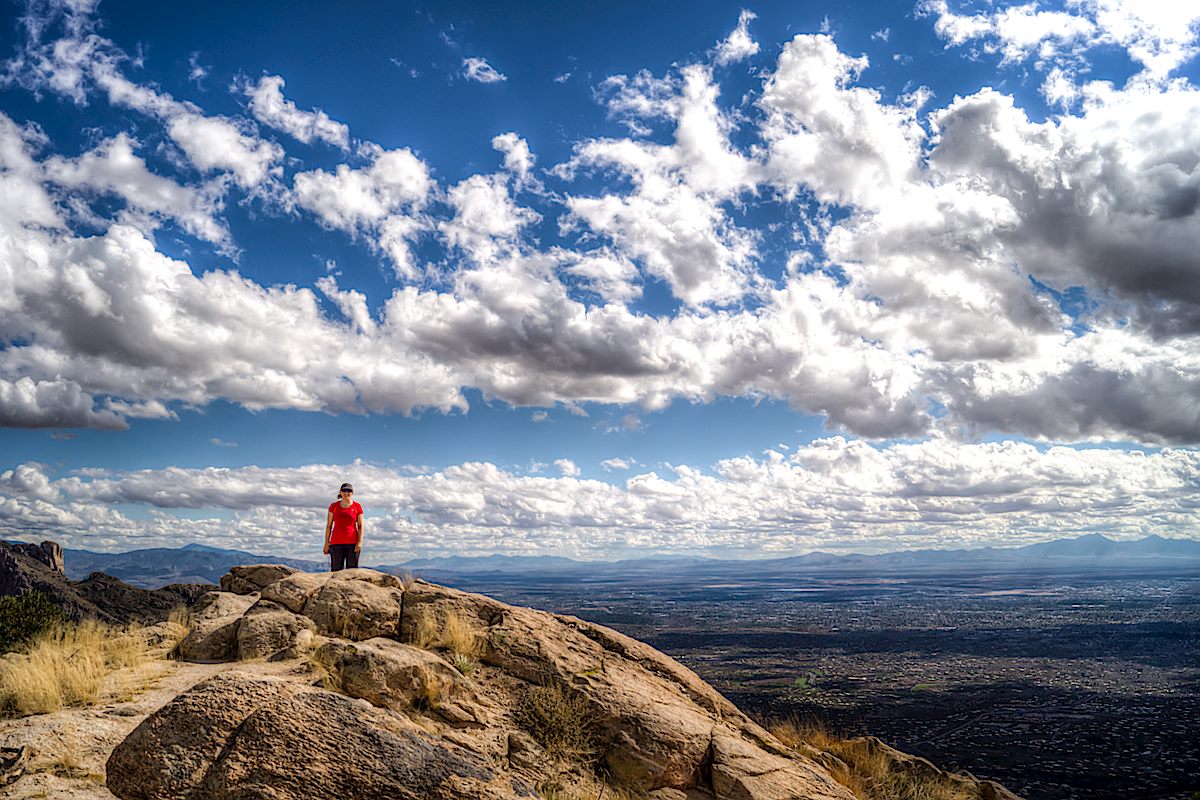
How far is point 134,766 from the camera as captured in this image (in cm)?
720

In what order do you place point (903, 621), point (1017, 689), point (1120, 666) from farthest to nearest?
point (903, 621), point (1120, 666), point (1017, 689)

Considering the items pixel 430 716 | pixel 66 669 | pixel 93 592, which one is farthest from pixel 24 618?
pixel 93 592

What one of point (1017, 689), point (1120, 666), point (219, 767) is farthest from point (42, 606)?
point (1120, 666)

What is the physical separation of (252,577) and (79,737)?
10.6m

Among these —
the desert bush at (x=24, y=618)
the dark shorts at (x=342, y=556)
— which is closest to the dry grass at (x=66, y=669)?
the desert bush at (x=24, y=618)

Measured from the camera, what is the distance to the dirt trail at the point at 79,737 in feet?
23.1

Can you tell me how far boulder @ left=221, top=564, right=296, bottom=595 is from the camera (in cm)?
1802

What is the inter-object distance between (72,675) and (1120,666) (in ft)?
464

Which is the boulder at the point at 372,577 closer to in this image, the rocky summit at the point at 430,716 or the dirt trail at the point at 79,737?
the rocky summit at the point at 430,716

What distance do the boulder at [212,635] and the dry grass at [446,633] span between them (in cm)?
332

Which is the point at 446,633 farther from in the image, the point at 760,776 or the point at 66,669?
the point at 760,776

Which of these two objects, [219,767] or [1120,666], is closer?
[219,767]

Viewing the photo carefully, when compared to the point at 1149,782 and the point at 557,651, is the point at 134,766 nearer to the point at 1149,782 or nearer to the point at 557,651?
the point at 557,651

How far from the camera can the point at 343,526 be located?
1817cm
